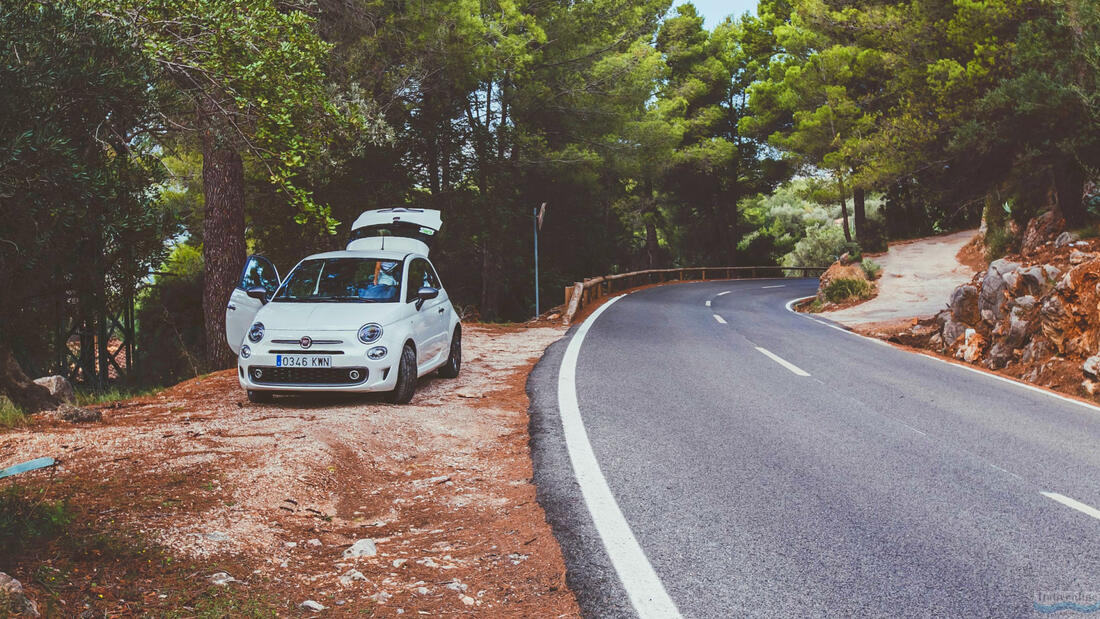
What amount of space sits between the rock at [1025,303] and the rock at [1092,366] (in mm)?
2187

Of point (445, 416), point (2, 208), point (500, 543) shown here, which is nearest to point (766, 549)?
point (500, 543)

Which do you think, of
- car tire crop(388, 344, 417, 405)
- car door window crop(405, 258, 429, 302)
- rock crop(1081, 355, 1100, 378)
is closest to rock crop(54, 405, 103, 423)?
car tire crop(388, 344, 417, 405)

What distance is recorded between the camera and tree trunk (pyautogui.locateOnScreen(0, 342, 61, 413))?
736 centimetres

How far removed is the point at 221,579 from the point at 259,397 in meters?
4.74

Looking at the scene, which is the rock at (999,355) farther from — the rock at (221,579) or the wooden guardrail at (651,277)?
the rock at (221,579)

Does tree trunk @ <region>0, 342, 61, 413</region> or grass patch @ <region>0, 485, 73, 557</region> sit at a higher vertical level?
tree trunk @ <region>0, 342, 61, 413</region>

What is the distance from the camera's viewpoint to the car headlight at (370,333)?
7997mm

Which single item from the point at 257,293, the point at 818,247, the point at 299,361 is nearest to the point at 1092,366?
the point at 299,361

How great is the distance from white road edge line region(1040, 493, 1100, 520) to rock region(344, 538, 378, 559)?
15.5 feet

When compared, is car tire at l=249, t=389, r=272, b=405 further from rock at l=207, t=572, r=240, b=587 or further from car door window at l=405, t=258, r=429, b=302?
rock at l=207, t=572, r=240, b=587

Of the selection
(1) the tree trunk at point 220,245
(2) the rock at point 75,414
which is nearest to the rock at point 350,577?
(2) the rock at point 75,414

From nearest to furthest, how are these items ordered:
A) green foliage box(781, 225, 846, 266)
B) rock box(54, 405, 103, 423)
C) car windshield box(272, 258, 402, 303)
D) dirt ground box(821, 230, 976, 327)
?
rock box(54, 405, 103, 423), car windshield box(272, 258, 402, 303), dirt ground box(821, 230, 976, 327), green foliage box(781, 225, 846, 266)

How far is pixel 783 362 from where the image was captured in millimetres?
12242

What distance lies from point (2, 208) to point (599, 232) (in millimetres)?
31854
